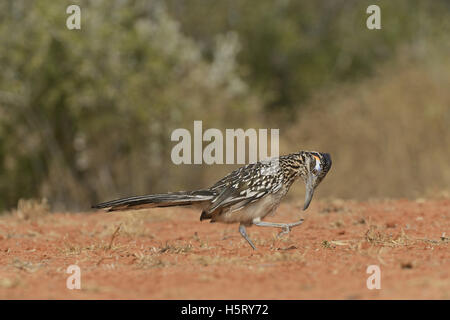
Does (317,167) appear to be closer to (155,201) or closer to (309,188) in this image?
(309,188)

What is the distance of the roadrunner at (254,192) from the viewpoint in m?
6.91

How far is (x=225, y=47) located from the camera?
21.8 meters

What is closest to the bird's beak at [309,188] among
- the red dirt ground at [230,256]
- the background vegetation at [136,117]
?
the red dirt ground at [230,256]

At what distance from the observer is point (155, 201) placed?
6.60m

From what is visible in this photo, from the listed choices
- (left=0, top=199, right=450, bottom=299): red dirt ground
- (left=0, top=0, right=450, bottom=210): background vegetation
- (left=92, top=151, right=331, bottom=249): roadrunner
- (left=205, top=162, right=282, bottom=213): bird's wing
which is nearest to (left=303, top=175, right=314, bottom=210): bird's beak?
(left=92, top=151, right=331, bottom=249): roadrunner

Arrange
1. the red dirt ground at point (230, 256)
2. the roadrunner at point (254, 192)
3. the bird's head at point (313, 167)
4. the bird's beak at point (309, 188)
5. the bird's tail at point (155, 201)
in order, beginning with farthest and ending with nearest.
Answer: the bird's head at point (313, 167), the bird's beak at point (309, 188), the roadrunner at point (254, 192), the bird's tail at point (155, 201), the red dirt ground at point (230, 256)

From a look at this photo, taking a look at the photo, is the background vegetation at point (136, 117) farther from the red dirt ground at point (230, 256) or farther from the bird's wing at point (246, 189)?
the bird's wing at point (246, 189)

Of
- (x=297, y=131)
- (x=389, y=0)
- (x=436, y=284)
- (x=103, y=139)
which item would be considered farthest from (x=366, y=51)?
(x=436, y=284)

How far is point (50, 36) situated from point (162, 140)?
370 cm

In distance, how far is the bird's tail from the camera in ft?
21.5

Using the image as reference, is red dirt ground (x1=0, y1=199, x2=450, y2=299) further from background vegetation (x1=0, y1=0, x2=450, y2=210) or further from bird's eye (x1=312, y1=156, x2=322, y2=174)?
background vegetation (x1=0, y1=0, x2=450, y2=210)

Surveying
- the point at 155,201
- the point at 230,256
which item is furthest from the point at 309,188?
the point at 155,201

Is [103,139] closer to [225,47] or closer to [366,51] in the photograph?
[225,47]
